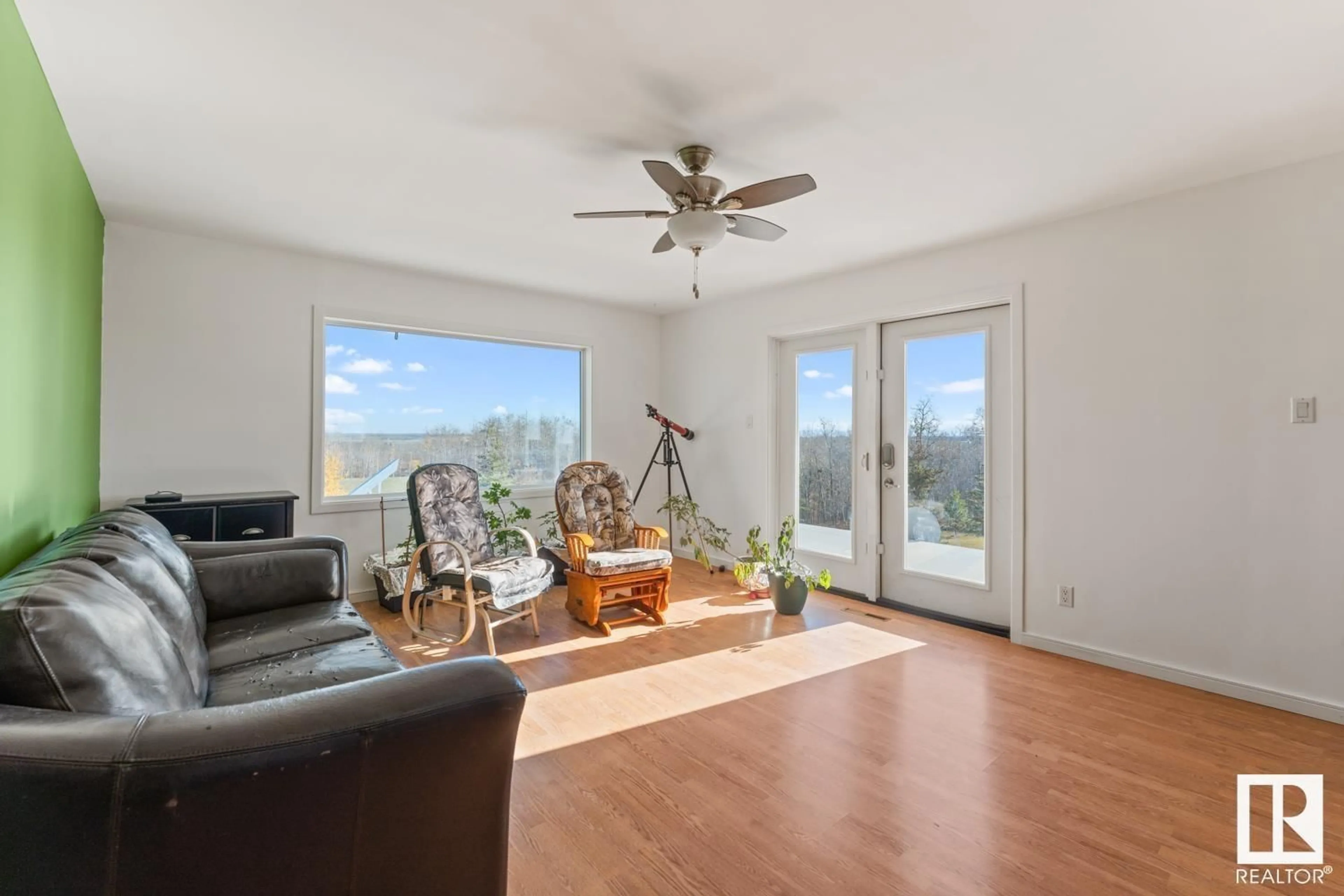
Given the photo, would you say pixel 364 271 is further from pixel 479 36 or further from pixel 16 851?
pixel 16 851

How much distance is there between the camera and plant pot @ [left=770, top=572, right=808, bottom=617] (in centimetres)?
403

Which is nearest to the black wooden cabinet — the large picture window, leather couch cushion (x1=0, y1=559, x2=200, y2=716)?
the large picture window

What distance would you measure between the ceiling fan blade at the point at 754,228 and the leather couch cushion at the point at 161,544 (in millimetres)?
2439

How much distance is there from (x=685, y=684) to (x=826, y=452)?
96.4 inches

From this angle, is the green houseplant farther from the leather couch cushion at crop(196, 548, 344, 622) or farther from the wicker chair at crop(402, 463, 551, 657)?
the leather couch cushion at crop(196, 548, 344, 622)

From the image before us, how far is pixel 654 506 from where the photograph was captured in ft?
19.6

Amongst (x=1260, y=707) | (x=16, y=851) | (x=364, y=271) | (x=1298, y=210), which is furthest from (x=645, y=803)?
(x=364, y=271)

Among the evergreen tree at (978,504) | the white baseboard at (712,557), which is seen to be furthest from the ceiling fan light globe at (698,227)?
the white baseboard at (712,557)

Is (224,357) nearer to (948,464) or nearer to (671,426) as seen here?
(671,426)

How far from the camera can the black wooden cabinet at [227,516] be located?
131 inches

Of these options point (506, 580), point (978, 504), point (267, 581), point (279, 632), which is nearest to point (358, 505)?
point (506, 580)

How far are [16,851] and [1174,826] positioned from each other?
270 centimetres

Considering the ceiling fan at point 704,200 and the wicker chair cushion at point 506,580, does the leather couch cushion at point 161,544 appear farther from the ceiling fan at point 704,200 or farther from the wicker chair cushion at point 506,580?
the ceiling fan at point 704,200

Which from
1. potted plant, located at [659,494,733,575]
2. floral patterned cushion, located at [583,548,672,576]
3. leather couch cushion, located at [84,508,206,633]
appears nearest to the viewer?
leather couch cushion, located at [84,508,206,633]
